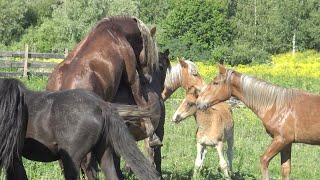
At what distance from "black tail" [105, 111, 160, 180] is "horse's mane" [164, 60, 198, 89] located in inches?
149

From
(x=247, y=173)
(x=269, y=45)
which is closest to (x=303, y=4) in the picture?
(x=269, y=45)

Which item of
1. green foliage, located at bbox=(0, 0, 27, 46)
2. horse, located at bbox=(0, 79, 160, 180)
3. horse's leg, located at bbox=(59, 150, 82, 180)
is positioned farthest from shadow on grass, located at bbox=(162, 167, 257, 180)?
green foliage, located at bbox=(0, 0, 27, 46)

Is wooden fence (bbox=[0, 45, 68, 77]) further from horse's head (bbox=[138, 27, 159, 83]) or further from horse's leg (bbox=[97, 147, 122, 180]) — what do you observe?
horse's leg (bbox=[97, 147, 122, 180])

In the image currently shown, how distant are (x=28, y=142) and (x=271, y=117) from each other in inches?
167

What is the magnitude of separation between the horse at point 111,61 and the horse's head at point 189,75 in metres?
1.99

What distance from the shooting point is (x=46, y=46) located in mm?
51438

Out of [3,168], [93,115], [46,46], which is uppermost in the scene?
[93,115]

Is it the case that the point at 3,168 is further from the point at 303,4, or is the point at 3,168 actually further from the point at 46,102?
the point at 303,4

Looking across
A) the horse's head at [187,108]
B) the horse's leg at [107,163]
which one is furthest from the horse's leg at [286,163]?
the horse's leg at [107,163]

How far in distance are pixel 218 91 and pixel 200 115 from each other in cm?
170

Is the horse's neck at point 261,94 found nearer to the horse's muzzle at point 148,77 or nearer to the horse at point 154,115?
the horse at point 154,115

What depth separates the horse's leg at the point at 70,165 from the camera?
486 cm

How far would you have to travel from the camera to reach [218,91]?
8477 mm

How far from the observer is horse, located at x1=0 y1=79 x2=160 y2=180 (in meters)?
4.71
